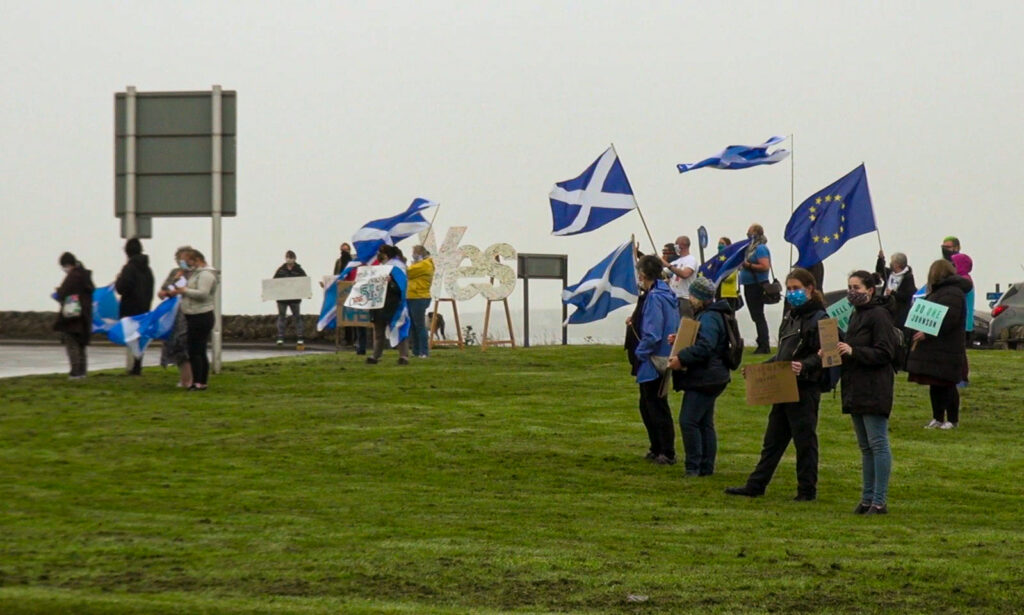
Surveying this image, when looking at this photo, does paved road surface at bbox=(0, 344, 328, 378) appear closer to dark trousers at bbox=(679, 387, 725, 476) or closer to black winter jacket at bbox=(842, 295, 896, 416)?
dark trousers at bbox=(679, 387, 725, 476)

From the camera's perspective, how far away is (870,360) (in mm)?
13133

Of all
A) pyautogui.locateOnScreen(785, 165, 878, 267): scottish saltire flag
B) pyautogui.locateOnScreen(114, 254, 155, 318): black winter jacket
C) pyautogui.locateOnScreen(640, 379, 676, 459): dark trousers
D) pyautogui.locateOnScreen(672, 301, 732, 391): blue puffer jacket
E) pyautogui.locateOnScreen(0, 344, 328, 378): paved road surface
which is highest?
pyautogui.locateOnScreen(785, 165, 878, 267): scottish saltire flag

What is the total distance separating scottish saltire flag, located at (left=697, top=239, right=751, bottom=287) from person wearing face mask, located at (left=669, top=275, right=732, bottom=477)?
35.2 ft

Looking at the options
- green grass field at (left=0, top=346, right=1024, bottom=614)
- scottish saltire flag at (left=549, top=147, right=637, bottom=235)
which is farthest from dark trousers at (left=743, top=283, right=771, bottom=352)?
green grass field at (left=0, top=346, right=1024, bottom=614)

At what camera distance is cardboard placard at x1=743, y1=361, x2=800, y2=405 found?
13891 millimetres

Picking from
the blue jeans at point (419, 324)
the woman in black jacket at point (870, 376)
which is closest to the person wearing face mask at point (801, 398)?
the woman in black jacket at point (870, 376)

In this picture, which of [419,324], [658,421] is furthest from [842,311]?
[419,324]

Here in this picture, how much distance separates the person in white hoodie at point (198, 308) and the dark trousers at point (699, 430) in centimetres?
832

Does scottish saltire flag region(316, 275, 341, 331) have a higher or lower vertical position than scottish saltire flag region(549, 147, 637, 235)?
lower

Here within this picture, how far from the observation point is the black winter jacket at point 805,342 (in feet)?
45.5

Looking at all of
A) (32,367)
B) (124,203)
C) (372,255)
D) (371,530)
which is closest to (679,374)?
(371,530)

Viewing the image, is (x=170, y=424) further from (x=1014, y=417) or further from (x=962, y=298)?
(x=1014, y=417)

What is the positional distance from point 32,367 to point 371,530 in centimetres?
1651

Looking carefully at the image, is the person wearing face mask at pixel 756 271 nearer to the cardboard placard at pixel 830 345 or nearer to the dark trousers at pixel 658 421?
the dark trousers at pixel 658 421
